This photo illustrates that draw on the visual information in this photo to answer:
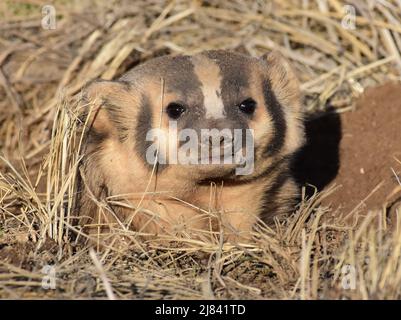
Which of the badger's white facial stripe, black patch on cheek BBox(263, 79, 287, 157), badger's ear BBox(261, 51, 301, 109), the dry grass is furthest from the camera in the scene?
badger's ear BBox(261, 51, 301, 109)

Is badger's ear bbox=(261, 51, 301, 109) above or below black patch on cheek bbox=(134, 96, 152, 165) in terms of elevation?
above

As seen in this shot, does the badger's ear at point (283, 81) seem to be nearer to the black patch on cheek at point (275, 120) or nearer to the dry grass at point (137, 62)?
the black patch on cheek at point (275, 120)

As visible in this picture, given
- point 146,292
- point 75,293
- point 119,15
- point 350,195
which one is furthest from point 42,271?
point 119,15

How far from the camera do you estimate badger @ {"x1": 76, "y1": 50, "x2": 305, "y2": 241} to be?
353 centimetres

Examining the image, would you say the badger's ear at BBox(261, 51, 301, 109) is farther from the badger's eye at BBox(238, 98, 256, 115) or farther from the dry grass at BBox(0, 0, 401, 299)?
the dry grass at BBox(0, 0, 401, 299)

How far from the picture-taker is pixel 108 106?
385 cm

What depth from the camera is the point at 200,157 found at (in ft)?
11.2

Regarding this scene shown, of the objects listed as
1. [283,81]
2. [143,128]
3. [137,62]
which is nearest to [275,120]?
[283,81]

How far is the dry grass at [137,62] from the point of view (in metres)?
3.37

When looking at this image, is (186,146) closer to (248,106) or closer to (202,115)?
(202,115)

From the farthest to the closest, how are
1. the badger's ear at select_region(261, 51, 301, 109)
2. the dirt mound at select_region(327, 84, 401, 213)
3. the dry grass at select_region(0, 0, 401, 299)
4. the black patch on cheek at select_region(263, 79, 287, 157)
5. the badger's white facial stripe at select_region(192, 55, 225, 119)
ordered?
the dirt mound at select_region(327, 84, 401, 213) < the badger's ear at select_region(261, 51, 301, 109) < the black patch on cheek at select_region(263, 79, 287, 157) < the badger's white facial stripe at select_region(192, 55, 225, 119) < the dry grass at select_region(0, 0, 401, 299)

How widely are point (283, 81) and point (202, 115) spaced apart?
0.75m

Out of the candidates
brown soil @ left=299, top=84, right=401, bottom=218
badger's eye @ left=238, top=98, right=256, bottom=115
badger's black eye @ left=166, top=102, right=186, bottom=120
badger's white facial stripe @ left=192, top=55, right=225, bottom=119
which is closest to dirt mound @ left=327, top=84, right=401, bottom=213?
brown soil @ left=299, top=84, right=401, bottom=218
